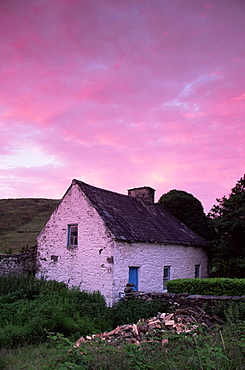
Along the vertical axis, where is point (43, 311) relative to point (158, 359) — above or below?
below

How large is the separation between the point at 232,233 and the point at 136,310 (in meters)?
10.5

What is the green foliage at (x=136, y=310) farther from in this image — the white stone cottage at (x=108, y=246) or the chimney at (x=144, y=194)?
the chimney at (x=144, y=194)

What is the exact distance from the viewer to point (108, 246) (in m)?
15.6

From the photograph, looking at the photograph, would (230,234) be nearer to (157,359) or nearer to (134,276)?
(134,276)

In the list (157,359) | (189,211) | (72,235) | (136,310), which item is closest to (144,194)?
(189,211)

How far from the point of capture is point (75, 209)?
1778 centimetres

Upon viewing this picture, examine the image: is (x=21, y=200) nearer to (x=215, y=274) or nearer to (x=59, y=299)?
(x=215, y=274)

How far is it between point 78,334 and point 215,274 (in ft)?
51.9

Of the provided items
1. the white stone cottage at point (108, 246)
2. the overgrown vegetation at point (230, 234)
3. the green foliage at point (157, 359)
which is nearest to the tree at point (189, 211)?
the overgrown vegetation at point (230, 234)

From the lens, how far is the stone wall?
18172 millimetres

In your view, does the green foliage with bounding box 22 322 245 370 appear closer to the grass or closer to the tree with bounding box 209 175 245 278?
the grass

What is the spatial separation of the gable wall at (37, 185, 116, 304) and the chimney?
6.83 m

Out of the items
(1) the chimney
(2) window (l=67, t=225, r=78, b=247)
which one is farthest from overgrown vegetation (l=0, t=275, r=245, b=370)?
(1) the chimney

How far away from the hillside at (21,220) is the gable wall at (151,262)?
1672cm
